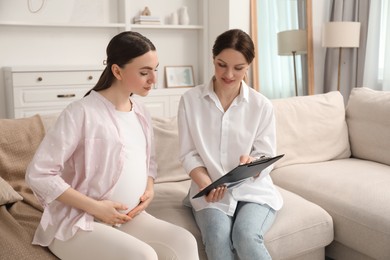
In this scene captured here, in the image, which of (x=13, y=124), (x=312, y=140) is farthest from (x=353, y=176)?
(x=13, y=124)

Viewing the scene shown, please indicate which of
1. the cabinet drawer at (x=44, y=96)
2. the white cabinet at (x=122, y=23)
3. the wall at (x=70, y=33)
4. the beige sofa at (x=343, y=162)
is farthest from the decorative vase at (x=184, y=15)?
the beige sofa at (x=343, y=162)

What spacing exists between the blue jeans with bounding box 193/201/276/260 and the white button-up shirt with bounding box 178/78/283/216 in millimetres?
65

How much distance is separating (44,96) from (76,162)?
2513mm

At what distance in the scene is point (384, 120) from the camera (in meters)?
2.68

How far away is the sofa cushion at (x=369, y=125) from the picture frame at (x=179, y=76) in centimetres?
220

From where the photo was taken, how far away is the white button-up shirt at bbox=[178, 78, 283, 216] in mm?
1907

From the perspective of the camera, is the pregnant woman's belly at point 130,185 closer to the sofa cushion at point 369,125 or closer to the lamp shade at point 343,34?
the sofa cushion at point 369,125

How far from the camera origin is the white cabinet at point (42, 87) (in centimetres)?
384

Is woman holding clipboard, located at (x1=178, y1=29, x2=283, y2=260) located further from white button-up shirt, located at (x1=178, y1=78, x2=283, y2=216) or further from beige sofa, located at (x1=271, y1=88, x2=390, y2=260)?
beige sofa, located at (x1=271, y1=88, x2=390, y2=260)

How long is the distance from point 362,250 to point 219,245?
2.43 ft

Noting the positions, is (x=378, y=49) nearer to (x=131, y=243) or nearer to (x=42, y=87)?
(x=42, y=87)

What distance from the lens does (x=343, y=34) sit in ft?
13.6

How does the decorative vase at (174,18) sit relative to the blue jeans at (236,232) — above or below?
above

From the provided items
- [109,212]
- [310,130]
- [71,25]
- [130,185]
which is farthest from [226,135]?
[71,25]
